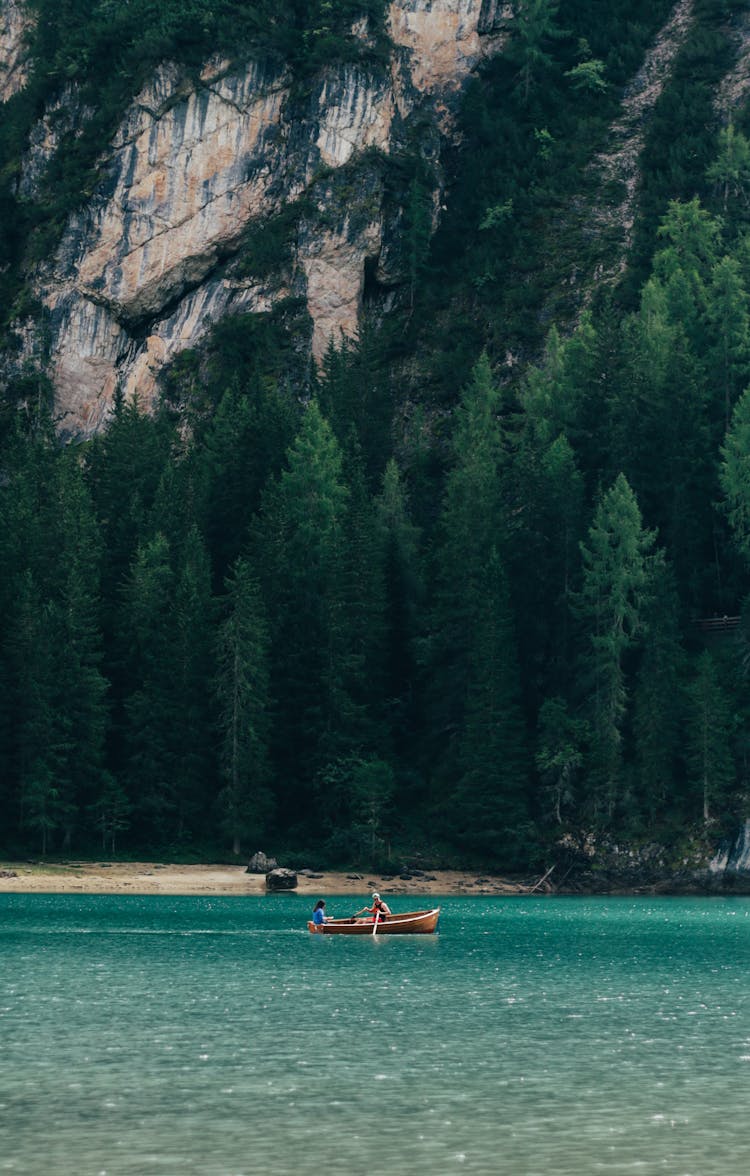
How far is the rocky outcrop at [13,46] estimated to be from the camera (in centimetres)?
17362

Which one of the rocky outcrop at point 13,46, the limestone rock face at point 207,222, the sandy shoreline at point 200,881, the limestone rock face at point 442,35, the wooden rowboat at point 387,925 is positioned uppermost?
the rocky outcrop at point 13,46

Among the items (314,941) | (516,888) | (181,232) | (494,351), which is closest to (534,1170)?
(314,941)

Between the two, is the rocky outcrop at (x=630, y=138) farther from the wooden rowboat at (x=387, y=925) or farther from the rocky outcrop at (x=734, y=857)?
the wooden rowboat at (x=387, y=925)

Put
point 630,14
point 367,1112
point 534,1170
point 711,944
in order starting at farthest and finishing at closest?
1. point 630,14
2. point 711,944
3. point 367,1112
4. point 534,1170

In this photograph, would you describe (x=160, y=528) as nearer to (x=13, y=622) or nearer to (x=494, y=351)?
(x=13, y=622)

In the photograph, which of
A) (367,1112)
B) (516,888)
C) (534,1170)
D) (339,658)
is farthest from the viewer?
(339,658)

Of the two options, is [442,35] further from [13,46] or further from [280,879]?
[280,879]

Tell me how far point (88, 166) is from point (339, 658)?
7087 cm

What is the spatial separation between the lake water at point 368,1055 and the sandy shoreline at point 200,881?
79.8 ft

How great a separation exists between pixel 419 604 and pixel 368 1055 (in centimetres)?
7814

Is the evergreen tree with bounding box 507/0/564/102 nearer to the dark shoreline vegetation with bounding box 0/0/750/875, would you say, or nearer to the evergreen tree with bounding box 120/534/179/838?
the dark shoreline vegetation with bounding box 0/0/750/875

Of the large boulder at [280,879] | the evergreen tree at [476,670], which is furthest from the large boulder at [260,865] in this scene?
the evergreen tree at [476,670]

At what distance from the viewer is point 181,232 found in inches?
5748

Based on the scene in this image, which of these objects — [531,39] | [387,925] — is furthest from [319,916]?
[531,39]
